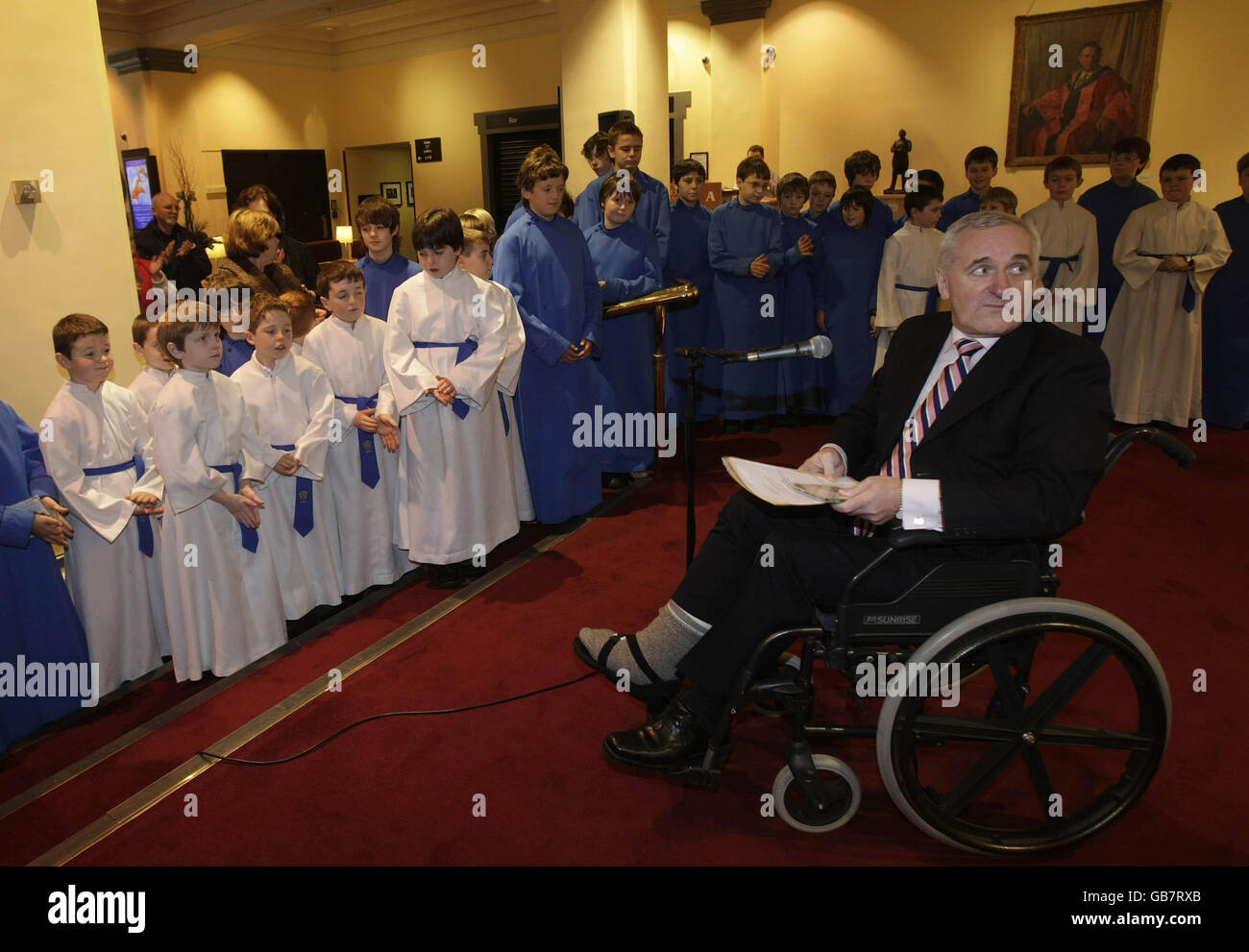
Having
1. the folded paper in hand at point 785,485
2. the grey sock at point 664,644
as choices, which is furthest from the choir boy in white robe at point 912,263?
the grey sock at point 664,644

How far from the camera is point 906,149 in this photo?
29.8ft

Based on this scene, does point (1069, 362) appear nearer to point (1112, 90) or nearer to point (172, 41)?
point (1112, 90)

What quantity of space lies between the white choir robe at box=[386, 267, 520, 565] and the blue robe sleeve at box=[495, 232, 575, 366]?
407 mm

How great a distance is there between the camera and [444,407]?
12.9ft

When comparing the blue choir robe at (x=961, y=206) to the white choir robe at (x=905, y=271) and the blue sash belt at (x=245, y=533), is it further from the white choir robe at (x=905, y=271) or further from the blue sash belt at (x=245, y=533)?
the blue sash belt at (x=245, y=533)

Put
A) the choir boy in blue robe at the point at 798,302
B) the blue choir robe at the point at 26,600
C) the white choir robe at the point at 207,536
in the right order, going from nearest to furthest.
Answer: the blue choir robe at the point at 26,600
the white choir robe at the point at 207,536
the choir boy in blue robe at the point at 798,302

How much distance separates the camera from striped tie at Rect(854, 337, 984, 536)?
239 centimetres

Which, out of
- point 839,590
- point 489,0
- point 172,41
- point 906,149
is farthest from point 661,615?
point 172,41

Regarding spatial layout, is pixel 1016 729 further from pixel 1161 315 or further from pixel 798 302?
pixel 1161 315

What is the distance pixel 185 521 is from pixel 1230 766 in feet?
11.2

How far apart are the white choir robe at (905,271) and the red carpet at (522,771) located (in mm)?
2699

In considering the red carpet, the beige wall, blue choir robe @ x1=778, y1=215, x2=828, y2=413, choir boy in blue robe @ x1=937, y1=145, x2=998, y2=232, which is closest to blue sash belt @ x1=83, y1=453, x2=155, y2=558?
the red carpet

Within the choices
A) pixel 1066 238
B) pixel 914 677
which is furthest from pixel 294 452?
pixel 1066 238

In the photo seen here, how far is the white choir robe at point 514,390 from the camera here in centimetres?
412
